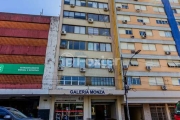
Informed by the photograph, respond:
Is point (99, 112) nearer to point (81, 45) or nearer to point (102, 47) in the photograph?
point (102, 47)

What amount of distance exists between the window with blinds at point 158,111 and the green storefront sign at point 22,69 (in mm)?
15283

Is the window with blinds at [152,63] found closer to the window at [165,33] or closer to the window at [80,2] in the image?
the window at [165,33]

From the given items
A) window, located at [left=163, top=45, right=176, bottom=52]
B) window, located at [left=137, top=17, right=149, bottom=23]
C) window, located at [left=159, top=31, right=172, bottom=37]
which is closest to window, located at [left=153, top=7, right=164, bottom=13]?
window, located at [left=137, top=17, right=149, bottom=23]

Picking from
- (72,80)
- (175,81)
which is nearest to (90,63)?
(72,80)

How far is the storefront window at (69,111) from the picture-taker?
18.9 meters

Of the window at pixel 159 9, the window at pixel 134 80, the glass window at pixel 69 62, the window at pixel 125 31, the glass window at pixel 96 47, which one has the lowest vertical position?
the window at pixel 134 80

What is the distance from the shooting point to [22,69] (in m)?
19.3

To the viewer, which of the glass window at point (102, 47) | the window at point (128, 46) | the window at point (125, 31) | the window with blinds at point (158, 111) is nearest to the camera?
the window with blinds at point (158, 111)

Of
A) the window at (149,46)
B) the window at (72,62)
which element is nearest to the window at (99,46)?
the window at (72,62)

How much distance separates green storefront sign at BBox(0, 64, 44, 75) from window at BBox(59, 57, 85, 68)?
9.02 ft

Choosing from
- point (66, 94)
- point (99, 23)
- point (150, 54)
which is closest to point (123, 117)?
point (66, 94)

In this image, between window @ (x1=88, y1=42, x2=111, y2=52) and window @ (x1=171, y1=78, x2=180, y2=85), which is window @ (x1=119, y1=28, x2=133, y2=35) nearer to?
window @ (x1=88, y1=42, x2=111, y2=52)

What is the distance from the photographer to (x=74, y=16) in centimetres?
2422

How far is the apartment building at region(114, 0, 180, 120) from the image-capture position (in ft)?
66.8
